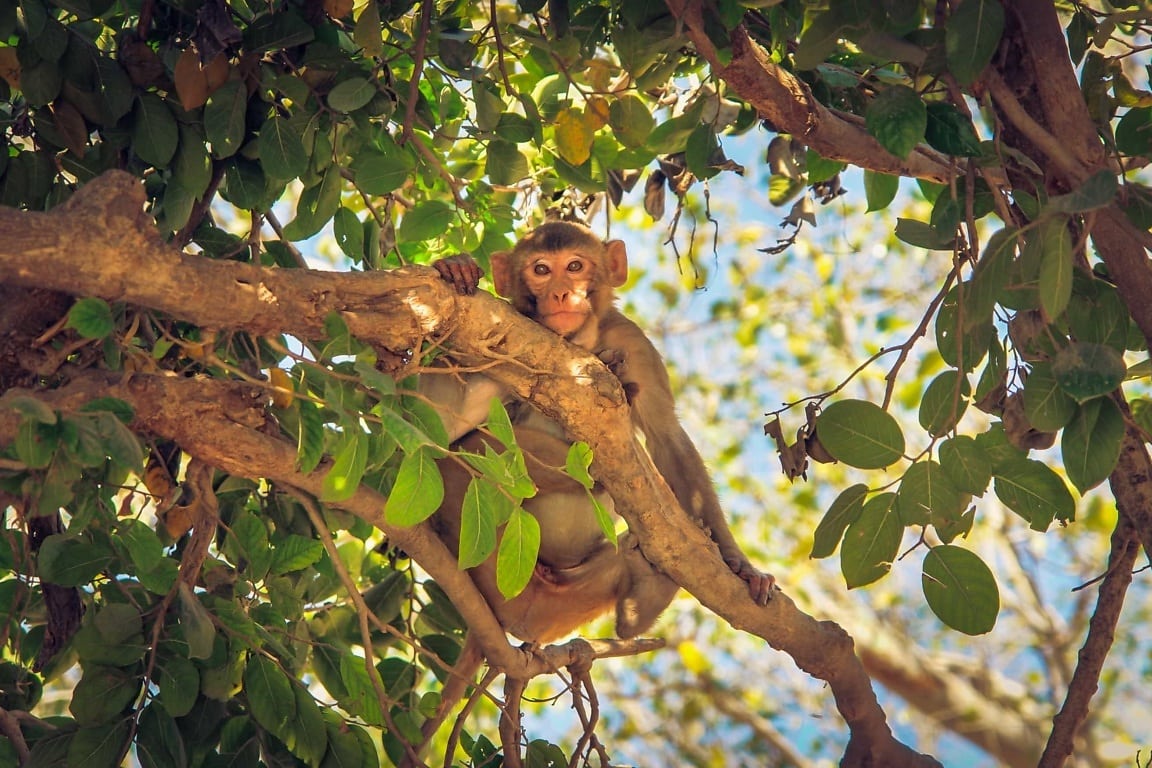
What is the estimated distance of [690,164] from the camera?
3434 mm

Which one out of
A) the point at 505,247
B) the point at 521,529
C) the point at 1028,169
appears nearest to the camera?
the point at 521,529

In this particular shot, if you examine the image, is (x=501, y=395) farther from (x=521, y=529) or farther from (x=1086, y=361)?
(x=1086, y=361)

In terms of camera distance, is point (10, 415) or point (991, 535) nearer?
point (10, 415)

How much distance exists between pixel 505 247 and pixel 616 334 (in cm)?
59

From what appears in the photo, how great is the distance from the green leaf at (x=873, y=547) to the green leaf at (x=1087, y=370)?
51 centimetres

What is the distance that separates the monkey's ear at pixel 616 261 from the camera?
448cm

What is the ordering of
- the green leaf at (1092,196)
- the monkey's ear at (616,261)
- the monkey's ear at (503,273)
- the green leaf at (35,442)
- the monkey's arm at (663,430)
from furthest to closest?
the monkey's ear at (616,261) < the monkey's arm at (663,430) < the monkey's ear at (503,273) < the green leaf at (35,442) < the green leaf at (1092,196)

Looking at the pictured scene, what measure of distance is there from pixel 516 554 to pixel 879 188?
182 cm

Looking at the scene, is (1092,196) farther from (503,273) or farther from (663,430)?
(663,430)

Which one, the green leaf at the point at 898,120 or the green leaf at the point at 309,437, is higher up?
the green leaf at the point at 898,120

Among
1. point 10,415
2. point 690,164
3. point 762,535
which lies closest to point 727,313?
point 762,535

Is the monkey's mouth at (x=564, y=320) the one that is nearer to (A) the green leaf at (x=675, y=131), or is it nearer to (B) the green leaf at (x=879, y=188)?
(A) the green leaf at (x=675, y=131)

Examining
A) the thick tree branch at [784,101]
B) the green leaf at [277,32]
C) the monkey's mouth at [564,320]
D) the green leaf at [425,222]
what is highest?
the thick tree branch at [784,101]

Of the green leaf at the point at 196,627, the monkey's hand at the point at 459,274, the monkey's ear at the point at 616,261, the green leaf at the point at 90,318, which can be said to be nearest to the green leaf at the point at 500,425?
the monkey's hand at the point at 459,274
